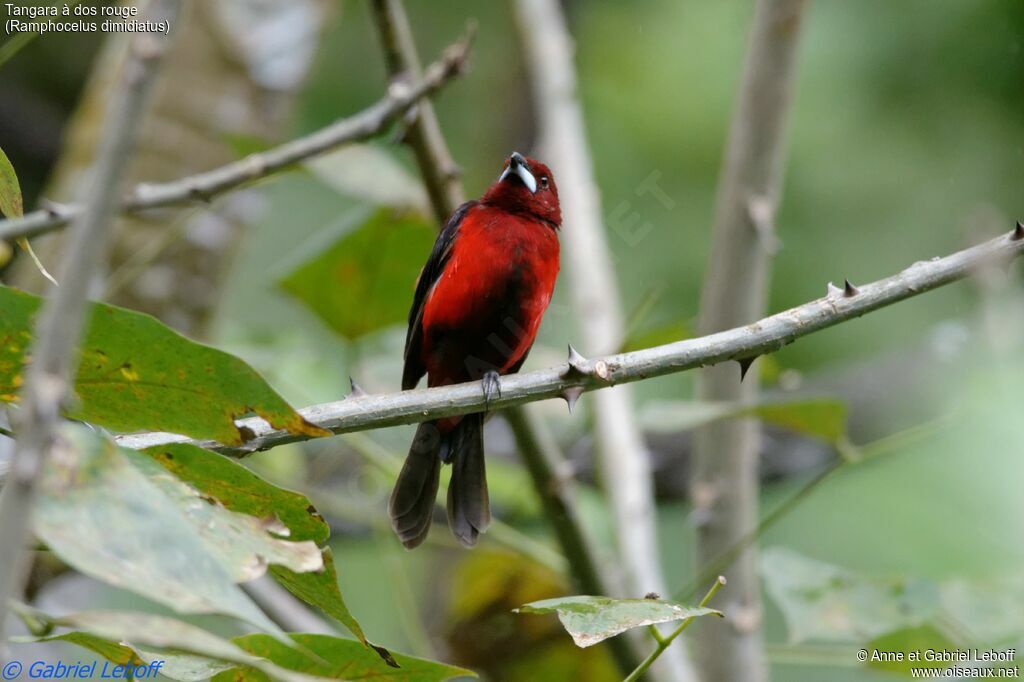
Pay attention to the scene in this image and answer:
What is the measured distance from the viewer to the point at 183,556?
1.06 m

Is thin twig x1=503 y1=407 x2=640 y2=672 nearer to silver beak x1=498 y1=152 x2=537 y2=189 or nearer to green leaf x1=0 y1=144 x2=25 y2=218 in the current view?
silver beak x1=498 y1=152 x2=537 y2=189

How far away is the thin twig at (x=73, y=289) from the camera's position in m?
0.74

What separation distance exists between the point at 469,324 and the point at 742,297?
0.80 m

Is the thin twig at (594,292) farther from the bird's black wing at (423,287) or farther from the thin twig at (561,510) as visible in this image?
the bird's black wing at (423,287)

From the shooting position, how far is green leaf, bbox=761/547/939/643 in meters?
2.69

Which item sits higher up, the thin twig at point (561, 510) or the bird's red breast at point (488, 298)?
the bird's red breast at point (488, 298)

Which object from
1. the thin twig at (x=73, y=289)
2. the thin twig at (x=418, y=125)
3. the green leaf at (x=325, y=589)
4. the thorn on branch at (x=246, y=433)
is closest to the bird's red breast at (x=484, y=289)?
the thin twig at (x=418, y=125)

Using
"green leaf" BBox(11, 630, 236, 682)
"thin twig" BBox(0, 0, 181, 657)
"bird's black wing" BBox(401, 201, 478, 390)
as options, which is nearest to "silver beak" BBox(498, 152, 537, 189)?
"bird's black wing" BBox(401, 201, 478, 390)

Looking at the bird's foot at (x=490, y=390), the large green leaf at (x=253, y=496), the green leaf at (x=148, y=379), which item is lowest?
the large green leaf at (x=253, y=496)

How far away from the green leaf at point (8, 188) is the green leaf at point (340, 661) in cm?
76

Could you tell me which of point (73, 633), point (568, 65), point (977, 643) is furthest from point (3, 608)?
point (568, 65)

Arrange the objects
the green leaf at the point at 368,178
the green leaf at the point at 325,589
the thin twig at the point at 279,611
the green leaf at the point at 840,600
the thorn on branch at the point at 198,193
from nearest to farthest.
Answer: the green leaf at the point at 325,589 < the thorn on branch at the point at 198,193 < the green leaf at the point at 840,600 < the green leaf at the point at 368,178 < the thin twig at the point at 279,611

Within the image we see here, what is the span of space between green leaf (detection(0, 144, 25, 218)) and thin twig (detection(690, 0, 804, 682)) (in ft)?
6.70

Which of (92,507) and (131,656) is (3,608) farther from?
(131,656)
